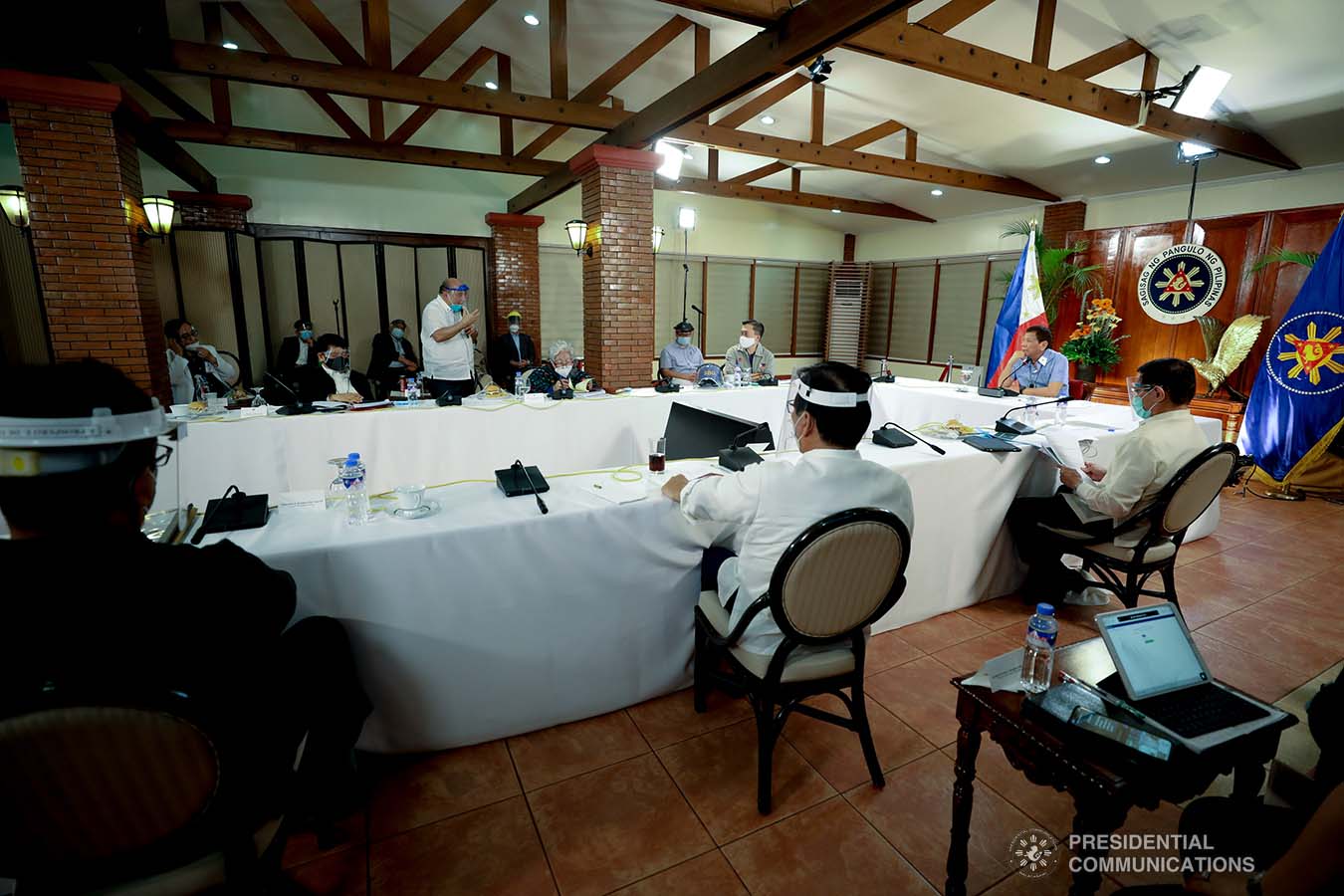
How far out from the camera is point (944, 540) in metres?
2.95

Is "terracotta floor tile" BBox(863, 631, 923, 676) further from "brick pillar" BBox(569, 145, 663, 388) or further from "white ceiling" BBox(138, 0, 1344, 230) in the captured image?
"white ceiling" BBox(138, 0, 1344, 230)

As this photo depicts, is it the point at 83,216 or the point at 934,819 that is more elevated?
the point at 83,216

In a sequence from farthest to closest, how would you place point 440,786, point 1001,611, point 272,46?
point 272,46, point 1001,611, point 440,786

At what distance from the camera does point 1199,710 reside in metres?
1.29

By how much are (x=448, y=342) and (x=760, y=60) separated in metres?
3.41

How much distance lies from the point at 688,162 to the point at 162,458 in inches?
348

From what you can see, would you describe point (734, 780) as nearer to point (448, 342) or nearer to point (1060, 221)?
point (448, 342)

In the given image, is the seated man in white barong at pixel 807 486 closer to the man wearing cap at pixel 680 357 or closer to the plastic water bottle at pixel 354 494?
the plastic water bottle at pixel 354 494

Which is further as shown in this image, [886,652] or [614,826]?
[886,652]

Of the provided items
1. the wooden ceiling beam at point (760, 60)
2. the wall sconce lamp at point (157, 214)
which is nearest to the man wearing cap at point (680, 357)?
the wooden ceiling beam at point (760, 60)

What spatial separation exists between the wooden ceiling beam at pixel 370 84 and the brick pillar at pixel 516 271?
3317 millimetres

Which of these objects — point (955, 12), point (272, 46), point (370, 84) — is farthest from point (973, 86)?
point (272, 46)

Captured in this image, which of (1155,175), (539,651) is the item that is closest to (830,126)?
(1155,175)

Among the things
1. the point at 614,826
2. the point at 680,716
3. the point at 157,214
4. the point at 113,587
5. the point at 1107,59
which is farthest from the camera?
the point at 157,214
